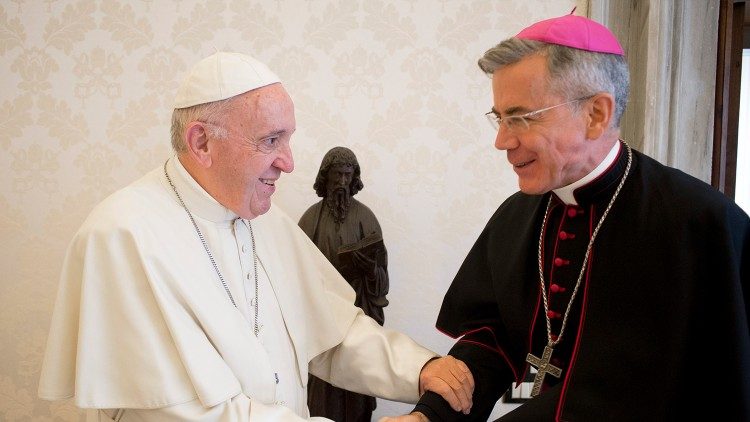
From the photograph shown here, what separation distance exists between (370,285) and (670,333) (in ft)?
5.82

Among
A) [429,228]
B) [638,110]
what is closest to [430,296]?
[429,228]

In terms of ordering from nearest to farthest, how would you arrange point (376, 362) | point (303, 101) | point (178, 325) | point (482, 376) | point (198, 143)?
1. point (178, 325)
2. point (198, 143)
3. point (482, 376)
4. point (376, 362)
5. point (303, 101)

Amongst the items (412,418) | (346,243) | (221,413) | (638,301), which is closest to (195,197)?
(221,413)

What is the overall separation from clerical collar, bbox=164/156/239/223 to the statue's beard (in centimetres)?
114

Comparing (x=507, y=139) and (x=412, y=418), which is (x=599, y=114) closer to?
(x=507, y=139)

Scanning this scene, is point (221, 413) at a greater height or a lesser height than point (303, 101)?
lesser

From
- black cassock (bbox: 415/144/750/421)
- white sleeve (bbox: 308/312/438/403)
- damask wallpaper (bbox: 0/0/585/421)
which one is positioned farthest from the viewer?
damask wallpaper (bbox: 0/0/585/421)

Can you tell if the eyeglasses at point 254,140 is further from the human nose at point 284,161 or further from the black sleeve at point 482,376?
the black sleeve at point 482,376

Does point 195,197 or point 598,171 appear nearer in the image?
point 598,171

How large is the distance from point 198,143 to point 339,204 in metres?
1.28

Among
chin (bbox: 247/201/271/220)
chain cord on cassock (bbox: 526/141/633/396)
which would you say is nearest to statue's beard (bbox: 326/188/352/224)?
chin (bbox: 247/201/271/220)

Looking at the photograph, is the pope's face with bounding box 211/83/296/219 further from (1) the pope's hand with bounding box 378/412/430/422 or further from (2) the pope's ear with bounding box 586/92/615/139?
(2) the pope's ear with bounding box 586/92/615/139

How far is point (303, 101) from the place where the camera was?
13.4 ft

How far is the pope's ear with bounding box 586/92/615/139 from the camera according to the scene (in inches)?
75.9
